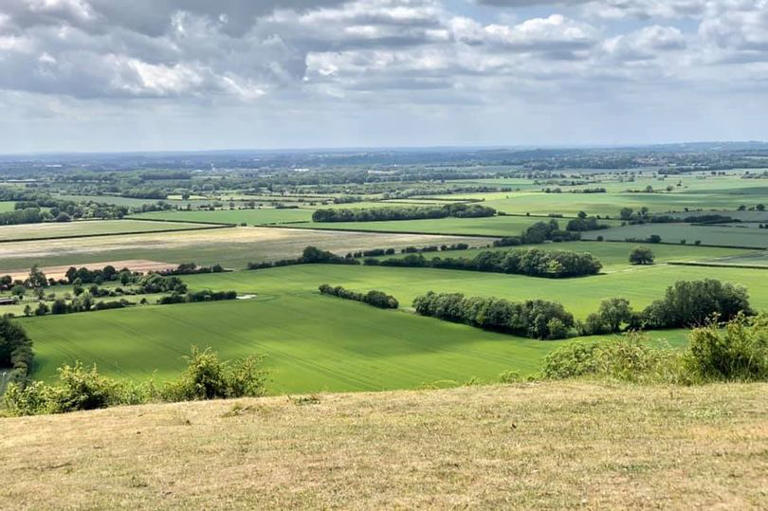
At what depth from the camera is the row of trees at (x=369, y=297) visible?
86.6 m

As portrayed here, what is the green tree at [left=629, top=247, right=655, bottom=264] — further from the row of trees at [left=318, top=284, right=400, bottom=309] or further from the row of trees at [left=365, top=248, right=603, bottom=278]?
the row of trees at [left=318, top=284, right=400, bottom=309]

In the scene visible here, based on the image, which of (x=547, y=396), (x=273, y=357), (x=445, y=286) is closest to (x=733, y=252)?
(x=445, y=286)

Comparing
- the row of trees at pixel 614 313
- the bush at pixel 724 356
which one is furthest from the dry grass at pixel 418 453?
the row of trees at pixel 614 313

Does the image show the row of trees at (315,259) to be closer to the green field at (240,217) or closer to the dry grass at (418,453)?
the green field at (240,217)

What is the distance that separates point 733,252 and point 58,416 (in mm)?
103334

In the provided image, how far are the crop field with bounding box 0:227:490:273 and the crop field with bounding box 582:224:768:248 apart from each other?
24246 millimetres

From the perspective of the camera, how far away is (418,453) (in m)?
21.3

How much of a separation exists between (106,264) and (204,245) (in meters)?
23.5

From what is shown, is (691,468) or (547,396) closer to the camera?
(691,468)

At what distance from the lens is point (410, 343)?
2761 inches

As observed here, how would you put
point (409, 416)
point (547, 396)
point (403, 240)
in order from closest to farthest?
point (409, 416), point (547, 396), point (403, 240)

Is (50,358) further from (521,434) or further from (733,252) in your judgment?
(733,252)

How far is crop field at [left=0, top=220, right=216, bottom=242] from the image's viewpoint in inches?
6214

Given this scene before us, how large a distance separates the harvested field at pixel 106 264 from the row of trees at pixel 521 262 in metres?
28.2
